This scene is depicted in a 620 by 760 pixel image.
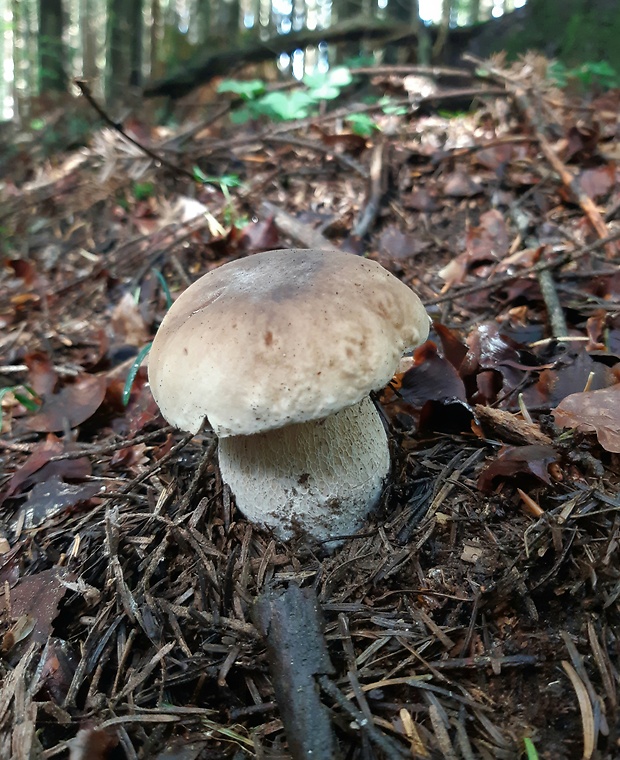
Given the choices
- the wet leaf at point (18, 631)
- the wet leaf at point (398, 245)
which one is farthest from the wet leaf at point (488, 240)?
the wet leaf at point (18, 631)

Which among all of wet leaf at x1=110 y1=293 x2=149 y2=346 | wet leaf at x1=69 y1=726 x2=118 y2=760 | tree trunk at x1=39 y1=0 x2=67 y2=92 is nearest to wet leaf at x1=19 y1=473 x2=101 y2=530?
wet leaf at x1=69 y1=726 x2=118 y2=760

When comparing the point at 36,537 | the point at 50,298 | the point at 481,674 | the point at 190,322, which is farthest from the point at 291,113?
the point at 481,674

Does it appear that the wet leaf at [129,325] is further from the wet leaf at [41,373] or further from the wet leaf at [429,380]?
the wet leaf at [429,380]

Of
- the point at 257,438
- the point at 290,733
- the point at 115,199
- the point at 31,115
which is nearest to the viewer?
the point at 290,733

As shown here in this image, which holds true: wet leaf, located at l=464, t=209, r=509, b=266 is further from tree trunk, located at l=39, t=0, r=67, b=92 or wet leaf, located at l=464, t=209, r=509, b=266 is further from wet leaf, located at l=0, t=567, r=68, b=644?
tree trunk, located at l=39, t=0, r=67, b=92

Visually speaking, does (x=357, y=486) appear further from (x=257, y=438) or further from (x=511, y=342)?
(x=511, y=342)

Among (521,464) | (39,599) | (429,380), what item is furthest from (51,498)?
(521,464)
